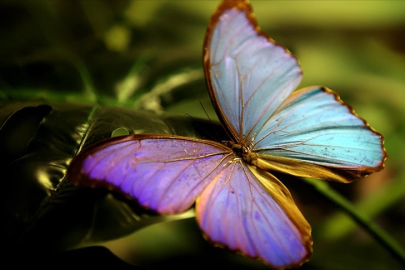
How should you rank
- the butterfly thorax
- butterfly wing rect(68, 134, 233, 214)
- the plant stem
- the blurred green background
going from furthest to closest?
the blurred green background
the plant stem
the butterfly thorax
butterfly wing rect(68, 134, 233, 214)

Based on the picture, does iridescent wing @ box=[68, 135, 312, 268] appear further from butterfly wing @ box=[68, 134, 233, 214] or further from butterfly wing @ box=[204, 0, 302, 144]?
butterfly wing @ box=[204, 0, 302, 144]

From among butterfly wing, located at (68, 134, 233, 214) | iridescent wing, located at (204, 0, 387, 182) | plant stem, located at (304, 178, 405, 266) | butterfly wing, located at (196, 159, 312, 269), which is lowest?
plant stem, located at (304, 178, 405, 266)

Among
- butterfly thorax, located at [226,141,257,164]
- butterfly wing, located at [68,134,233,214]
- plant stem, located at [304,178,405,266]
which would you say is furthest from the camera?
plant stem, located at [304,178,405,266]

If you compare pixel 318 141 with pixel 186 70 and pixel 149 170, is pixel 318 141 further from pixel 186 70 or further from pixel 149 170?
pixel 186 70

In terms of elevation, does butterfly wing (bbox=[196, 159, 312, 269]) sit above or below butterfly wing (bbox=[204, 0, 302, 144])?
below

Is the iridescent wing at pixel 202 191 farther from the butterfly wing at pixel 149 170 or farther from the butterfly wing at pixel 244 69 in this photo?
the butterfly wing at pixel 244 69

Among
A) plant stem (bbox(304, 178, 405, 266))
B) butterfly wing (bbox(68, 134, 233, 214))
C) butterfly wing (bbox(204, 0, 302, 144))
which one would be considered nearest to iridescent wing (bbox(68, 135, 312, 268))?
butterfly wing (bbox(68, 134, 233, 214))

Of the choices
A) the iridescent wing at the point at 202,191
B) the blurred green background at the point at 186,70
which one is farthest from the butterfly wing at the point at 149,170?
the blurred green background at the point at 186,70

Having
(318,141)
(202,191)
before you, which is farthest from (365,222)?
(202,191)
